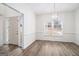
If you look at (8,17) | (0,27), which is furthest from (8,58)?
(8,17)

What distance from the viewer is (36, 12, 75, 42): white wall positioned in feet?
10.8

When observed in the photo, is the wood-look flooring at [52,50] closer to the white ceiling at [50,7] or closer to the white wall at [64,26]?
the white wall at [64,26]

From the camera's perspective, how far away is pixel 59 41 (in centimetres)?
327

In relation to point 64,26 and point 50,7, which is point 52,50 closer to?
point 64,26

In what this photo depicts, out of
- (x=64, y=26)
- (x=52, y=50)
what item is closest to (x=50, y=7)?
(x=64, y=26)

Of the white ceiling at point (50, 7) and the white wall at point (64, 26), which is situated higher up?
the white ceiling at point (50, 7)

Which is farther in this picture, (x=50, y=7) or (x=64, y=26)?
(x=64, y=26)

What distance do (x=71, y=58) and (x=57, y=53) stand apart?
31.2 inches

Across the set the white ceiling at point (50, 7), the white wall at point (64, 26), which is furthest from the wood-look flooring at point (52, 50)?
the white ceiling at point (50, 7)

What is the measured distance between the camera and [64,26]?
3459 millimetres

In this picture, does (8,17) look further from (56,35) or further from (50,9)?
(56,35)

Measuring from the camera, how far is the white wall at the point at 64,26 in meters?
3.28

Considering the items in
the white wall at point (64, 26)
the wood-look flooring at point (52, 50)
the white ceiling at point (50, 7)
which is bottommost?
the wood-look flooring at point (52, 50)

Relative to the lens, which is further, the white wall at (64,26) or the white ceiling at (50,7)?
the white wall at (64,26)
